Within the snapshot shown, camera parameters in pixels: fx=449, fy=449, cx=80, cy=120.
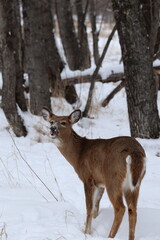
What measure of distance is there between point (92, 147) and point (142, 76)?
7.63 feet

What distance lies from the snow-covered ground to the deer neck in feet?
1.26

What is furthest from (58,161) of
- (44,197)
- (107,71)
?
(107,71)

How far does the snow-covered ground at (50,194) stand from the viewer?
451 centimetres

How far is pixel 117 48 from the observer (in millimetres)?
21906

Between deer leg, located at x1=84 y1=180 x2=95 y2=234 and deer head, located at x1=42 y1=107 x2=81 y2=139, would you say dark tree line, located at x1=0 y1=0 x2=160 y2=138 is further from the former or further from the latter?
deer leg, located at x1=84 y1=180 x2=95 y2=234

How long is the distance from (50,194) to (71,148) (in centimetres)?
91

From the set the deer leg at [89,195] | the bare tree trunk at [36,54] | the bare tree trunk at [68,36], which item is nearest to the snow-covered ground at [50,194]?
the deer leg at [89,195]

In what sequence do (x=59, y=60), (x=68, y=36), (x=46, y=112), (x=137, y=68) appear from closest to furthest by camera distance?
(x=46, y=112), (x=137, y=68), (x=59, y=60), (x=68, y=36)

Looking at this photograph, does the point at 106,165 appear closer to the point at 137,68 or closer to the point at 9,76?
the point at 137,68

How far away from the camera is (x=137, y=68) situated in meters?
6.86

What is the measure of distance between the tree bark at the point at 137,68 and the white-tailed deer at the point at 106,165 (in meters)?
2.00

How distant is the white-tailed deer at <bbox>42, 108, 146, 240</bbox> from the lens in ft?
13.7

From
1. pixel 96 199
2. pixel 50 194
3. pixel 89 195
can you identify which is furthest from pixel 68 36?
pixel 89 195

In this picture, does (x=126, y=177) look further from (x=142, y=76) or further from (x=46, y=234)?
(x=142, y=76)
